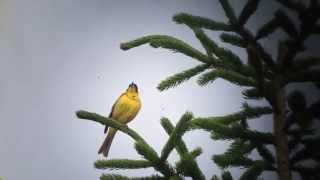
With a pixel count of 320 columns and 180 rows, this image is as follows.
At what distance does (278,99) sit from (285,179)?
156 mm

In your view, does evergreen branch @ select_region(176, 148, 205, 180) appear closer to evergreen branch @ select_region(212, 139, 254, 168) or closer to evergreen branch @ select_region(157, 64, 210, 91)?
evergreen branch @ select_region(212, 139, 254, 168)

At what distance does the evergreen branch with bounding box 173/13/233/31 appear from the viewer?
0.80 meters

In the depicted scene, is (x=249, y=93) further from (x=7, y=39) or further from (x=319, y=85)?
(x=7, y=39)

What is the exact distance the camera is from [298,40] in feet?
2.36

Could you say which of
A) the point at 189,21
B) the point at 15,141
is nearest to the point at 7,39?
the point at 15,141

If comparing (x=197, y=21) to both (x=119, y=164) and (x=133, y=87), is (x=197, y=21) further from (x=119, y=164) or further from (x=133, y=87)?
(x=133, y=87)

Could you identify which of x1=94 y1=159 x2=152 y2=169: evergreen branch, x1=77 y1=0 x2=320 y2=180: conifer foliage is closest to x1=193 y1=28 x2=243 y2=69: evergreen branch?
x1=77 y1=0 x2=320 y2=180: conifer foliage

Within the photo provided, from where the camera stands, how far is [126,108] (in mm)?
1604

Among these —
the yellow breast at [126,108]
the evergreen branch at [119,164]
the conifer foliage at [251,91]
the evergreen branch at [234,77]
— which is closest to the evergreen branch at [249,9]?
the conifer foliage at [251,91]

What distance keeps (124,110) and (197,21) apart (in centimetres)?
84

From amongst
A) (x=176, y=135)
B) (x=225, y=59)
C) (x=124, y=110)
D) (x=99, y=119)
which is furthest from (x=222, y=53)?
(x=124, y=110)

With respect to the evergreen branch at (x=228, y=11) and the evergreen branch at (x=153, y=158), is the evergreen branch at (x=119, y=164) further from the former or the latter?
the evergreen branch at (x=228, y=11)

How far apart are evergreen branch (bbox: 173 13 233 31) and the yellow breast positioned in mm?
826

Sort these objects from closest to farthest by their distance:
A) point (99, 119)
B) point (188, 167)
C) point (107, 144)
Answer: point (188, 167) < point (99, 119) < point (107, 144)
